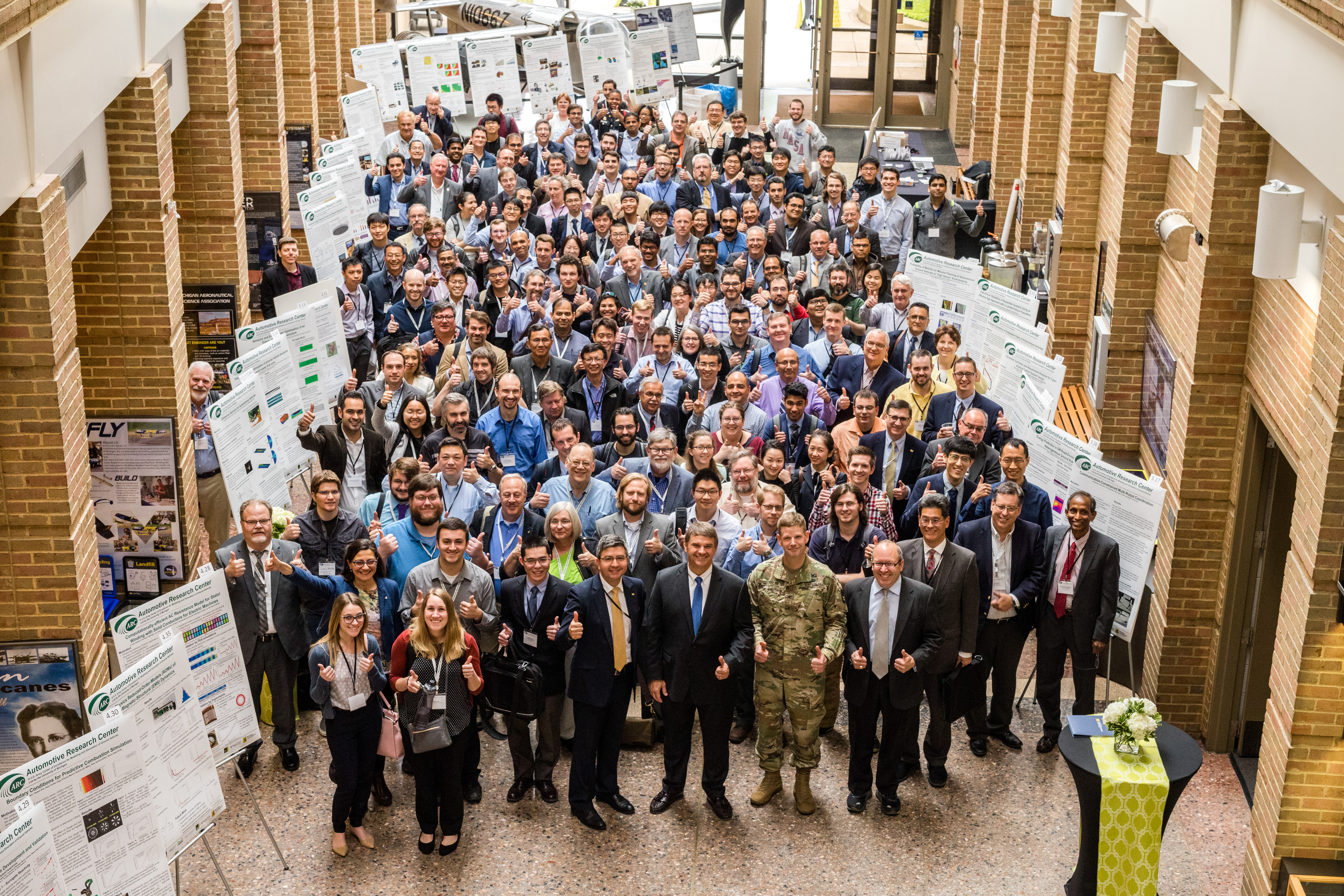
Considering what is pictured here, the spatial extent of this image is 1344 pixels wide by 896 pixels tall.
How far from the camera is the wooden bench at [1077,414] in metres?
14.0

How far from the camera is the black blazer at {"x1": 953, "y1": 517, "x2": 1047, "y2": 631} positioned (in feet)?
31.4

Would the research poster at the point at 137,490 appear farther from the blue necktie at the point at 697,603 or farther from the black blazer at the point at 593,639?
the blue necktie at the point at 697,603

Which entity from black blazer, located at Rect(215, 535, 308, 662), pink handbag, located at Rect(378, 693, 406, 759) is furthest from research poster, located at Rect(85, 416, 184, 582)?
pink handbag, located at Rect(378, 693, 406, 759)

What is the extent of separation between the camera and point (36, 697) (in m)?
8.13

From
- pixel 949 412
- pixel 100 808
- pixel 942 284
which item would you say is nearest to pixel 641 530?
pixel 949 412

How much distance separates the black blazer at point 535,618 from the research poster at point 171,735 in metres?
1.85

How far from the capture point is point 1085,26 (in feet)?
48.9

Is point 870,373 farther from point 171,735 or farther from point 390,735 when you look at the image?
point 171,735

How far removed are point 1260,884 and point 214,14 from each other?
1071 cm

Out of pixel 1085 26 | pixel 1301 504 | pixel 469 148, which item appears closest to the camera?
pixel 1301 504

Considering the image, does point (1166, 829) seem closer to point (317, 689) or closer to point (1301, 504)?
point (1301, 504)

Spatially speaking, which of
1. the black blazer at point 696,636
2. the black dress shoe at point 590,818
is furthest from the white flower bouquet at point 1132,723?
the black dress shoe at point 590,818

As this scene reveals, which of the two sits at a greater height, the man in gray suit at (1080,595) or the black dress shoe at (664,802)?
the man in gray suit at (1080,595)

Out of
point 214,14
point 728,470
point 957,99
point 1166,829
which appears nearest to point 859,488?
point 728,470
